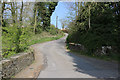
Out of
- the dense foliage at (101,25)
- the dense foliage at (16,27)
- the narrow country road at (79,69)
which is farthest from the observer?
the dense foliage at (101,25)

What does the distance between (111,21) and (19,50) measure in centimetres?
1038

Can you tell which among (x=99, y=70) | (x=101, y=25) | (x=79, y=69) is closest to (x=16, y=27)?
(x=79, y=69)

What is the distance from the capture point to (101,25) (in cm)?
1277

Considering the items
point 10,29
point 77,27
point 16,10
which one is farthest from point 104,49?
point 16,10

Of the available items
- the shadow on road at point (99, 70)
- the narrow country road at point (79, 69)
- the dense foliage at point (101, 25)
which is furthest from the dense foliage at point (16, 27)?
the dense foliage at point (101, 25)

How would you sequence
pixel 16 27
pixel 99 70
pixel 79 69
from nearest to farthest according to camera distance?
1. pixel 99 70
2. pixel 79 69
3. pixel 16 27

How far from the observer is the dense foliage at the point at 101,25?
1149cm

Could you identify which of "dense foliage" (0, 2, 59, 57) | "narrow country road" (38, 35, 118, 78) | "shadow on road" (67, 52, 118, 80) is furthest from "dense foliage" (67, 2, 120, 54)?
"dense foliage" (0, 2, 59, 57)

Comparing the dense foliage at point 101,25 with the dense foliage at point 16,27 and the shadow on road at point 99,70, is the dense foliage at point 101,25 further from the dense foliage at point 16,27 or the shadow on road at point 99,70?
the dense foliage at point 16,27

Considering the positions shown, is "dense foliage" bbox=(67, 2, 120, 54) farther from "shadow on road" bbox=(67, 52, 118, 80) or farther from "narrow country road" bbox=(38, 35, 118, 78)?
"shadow on road" bbox=(67, 52, 118, 80)

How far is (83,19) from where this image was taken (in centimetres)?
1577

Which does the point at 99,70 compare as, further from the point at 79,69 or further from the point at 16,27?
the point at 16,27

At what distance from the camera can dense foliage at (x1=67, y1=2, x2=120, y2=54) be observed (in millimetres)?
11487

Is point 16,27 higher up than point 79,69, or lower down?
higher up
